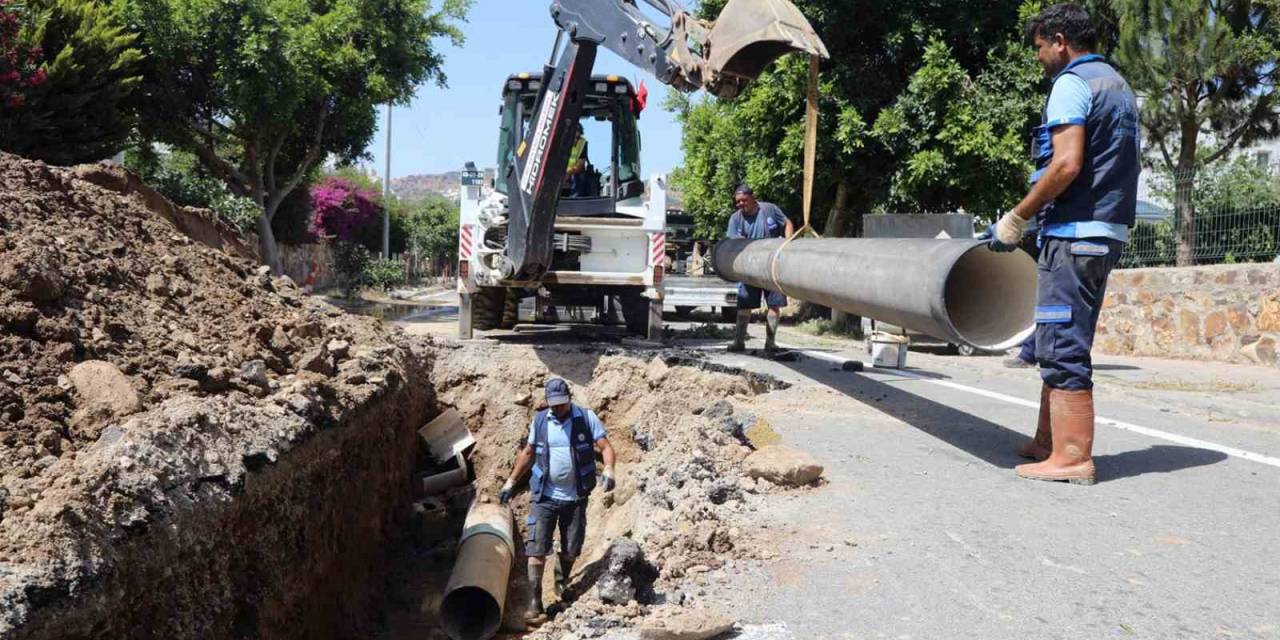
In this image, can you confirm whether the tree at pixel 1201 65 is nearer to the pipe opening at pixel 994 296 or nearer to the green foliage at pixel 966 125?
the green foliage at pixel 966 125

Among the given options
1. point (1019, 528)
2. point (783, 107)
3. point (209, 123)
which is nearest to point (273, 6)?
point (209, 123)

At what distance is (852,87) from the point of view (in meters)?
15.9

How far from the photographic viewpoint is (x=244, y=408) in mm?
4621

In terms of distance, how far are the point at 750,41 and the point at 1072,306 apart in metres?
2.60

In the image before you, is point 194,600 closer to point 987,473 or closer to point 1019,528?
point 1019,528

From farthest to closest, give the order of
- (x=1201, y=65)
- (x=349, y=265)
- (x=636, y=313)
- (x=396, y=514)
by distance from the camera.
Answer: (x=349, y=265) → (x=1201, y=65) → (x=636, y=313) → (x=396, y=514)

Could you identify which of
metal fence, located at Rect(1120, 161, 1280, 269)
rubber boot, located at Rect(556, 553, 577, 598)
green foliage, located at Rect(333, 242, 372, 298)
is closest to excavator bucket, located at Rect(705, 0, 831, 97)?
rubber boot, located at Rect(556, 553, 577, 598)

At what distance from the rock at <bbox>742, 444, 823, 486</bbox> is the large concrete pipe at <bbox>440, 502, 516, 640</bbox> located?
1.79 meters

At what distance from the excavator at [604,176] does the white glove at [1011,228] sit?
1927mm

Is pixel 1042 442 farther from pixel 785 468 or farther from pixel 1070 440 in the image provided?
pixel 785 468

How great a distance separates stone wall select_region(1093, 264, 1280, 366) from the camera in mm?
10602

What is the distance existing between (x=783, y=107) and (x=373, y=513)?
11.5 metres

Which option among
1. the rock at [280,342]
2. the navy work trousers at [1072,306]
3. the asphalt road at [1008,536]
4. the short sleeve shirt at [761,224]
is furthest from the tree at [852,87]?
the navy work trousers at [1072,306]

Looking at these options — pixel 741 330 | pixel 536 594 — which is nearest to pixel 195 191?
pixel 741 330
